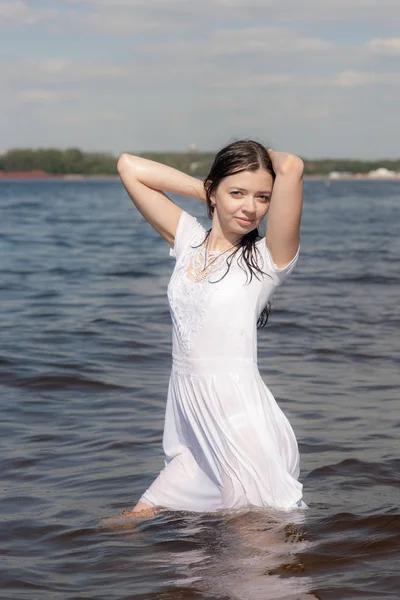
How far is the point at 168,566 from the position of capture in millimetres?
4570

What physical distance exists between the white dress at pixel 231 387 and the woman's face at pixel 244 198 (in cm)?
12

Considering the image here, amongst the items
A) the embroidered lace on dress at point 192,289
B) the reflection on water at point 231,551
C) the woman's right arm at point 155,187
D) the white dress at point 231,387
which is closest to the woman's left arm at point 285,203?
the white dress at point 231,387

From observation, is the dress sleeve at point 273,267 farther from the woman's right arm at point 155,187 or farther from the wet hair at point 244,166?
the woman's right arm at point 155,187

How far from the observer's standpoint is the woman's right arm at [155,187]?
4727 mm

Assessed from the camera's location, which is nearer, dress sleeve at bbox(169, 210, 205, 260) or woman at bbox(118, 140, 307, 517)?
woman at bbox(118, 140, 307, 517)

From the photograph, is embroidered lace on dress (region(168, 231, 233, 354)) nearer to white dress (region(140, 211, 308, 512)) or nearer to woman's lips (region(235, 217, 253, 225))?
white dress (region(140, 211, 308, 512))

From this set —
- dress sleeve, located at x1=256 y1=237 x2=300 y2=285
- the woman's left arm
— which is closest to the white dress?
dress sleeve, located at x1=256 y1=237 x2=300 y2=285

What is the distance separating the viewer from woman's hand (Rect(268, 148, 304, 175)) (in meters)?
4.13

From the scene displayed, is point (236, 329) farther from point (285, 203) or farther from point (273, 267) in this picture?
point (285, 203)

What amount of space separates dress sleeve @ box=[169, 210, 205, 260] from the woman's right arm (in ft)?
0.20

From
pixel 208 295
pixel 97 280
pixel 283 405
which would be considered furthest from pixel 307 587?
pixel 97 280

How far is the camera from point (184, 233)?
466 cm

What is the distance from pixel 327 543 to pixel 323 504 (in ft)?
2.60

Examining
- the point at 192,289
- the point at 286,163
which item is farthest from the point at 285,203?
the point at 192,289
